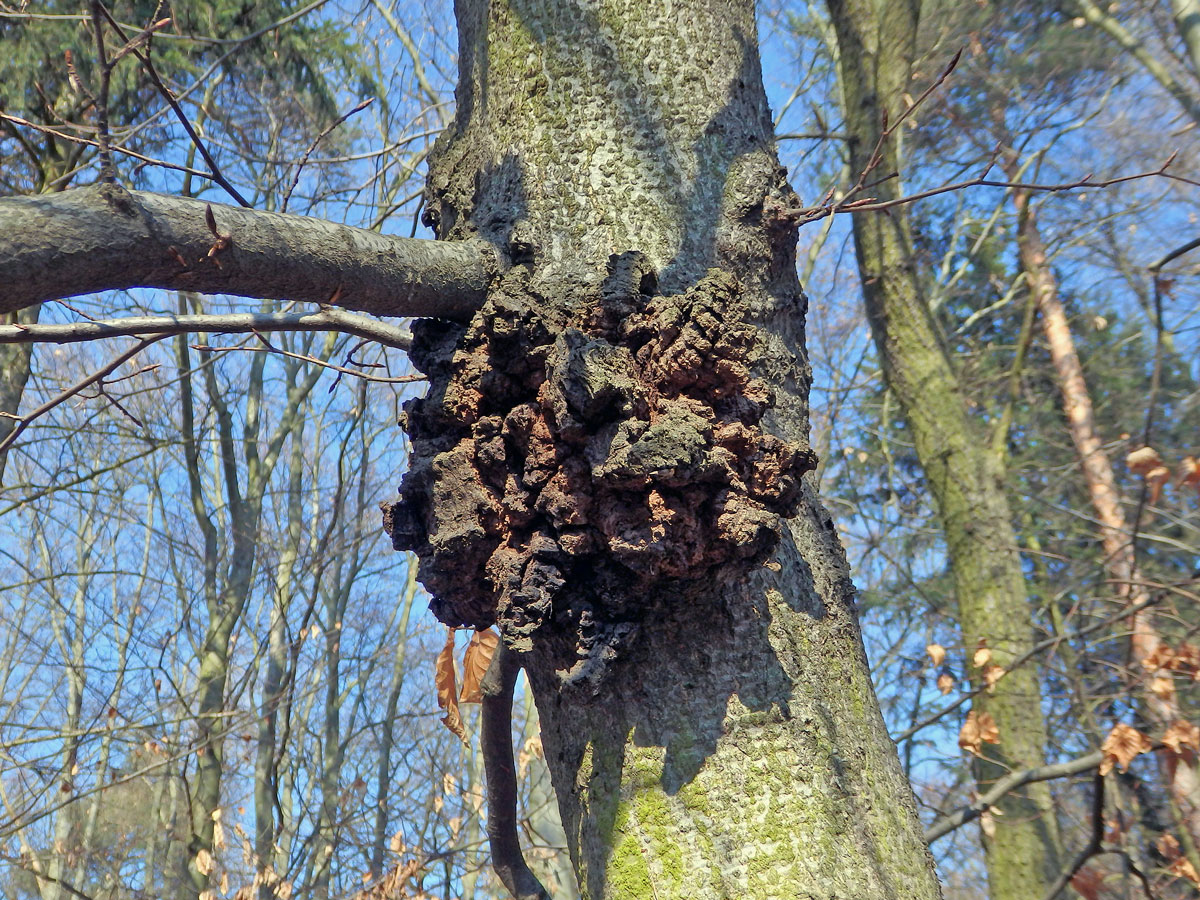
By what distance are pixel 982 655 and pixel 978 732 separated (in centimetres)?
29

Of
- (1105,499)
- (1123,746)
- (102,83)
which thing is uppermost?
(1105,499)

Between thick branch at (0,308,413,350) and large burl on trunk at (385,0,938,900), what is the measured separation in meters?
0.23

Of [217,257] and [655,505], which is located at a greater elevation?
[217,257]

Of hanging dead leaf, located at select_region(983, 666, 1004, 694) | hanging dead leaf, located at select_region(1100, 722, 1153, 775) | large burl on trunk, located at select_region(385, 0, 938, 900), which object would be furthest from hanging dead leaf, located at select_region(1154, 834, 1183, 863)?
large burl on trunk, located at select_region(385, 0, 938, 900)

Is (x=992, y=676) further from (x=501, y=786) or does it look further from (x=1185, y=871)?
(x=501, y=786)

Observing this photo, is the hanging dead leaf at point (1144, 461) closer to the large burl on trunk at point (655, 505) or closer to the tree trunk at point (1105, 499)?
the tree trunk at point (1105, 499)

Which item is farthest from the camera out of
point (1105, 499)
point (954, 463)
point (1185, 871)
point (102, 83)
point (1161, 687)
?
point (1105, 499)

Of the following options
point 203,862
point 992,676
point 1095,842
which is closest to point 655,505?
point 1095,842

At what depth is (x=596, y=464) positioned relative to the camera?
1186 millimetres

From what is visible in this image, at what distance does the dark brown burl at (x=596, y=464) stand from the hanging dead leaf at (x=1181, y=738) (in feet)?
7.88

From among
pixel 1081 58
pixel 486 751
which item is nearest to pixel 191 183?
pixel 486 751

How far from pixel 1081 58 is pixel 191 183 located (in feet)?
28.6

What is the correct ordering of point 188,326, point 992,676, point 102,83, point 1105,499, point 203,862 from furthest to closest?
point 1105,499
point 203,862
point 992,676
point 188,326
point 102,83

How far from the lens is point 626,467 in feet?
3.76
